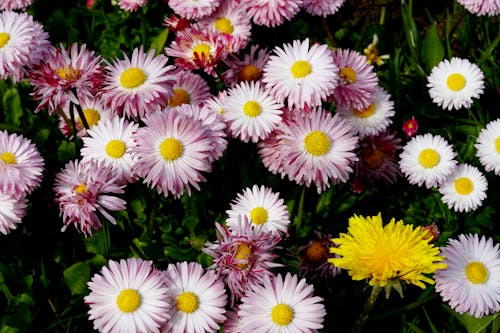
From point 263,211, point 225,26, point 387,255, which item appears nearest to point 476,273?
point 387,255

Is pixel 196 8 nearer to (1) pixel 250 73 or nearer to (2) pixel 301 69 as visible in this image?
(1) pixel 250 73

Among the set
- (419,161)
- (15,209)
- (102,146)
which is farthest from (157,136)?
(419,161)

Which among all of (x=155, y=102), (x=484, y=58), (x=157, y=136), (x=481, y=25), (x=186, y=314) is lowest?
(x=186, y=314)

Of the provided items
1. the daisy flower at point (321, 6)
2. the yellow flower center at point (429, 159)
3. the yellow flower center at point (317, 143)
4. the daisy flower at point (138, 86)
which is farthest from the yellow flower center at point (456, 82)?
the daisy flower at point (138, 86)

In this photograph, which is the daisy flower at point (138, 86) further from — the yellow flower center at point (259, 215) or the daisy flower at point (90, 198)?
the yellow flower center at point (259, 215)

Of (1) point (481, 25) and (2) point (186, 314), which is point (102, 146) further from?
(1) point (481, 25)

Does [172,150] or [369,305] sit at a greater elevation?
[172,150]
